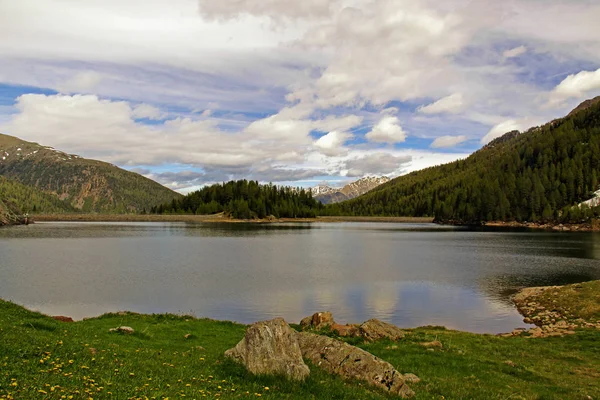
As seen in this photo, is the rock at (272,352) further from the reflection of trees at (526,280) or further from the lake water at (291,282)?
the reflection of trees at (526,280)

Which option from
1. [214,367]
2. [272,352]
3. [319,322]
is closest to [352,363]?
[272,352]

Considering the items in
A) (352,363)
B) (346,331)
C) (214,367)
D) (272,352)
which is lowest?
(346,331)

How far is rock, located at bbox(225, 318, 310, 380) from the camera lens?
49.3 ft

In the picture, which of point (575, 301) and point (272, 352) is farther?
point (575, 301)

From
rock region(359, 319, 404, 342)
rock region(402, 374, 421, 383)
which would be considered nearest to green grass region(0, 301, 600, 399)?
rock region(402, 374, 421, 383)

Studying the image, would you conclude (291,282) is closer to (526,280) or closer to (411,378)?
(526,280)

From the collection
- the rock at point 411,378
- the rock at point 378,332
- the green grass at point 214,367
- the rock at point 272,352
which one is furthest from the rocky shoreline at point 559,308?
the rock at point 272,352

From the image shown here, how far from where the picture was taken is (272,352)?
15508 millimetres

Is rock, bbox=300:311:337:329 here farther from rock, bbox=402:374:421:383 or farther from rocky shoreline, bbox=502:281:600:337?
rocky shoreline, bbox=502:281:600:337

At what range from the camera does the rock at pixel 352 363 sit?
49.2ft

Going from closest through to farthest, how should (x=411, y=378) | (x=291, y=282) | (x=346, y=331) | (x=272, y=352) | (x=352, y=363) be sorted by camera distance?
1. (x=272, y=352)
2. (x=352, y=363)
3. (x=411, y=378)
4. (x=346, y=331)
5. (x=291, y=282)

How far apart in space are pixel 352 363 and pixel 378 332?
10445mm

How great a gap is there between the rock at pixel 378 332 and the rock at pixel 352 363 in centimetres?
847

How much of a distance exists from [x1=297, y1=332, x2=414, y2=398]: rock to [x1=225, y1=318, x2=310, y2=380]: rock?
1.55 metres
